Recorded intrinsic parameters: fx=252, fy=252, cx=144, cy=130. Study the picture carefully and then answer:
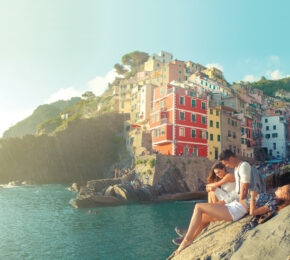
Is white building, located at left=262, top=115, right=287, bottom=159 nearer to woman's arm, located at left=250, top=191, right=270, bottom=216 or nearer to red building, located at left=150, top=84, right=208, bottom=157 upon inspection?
red building, located at left=150, top=84, right=208, bottom=157

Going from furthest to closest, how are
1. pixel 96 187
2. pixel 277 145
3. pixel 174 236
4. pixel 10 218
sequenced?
1. pixel 277 145
2. pixel 96 187
3. pixel 10 218
4. pixel 174 236

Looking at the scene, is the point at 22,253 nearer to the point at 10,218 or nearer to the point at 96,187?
the point at 10,218

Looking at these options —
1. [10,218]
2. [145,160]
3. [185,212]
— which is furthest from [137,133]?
[10,218]

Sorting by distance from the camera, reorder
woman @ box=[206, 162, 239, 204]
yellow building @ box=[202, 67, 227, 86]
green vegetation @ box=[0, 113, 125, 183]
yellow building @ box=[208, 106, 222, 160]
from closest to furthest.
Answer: woman @ box=[206, 162, 239, 204] < yellow building @ box=[208, 106, 222, 160] < green vegetation @ box=[0, 113, 125, 183] < yellow building @ box=[202, 67, 227, 86]

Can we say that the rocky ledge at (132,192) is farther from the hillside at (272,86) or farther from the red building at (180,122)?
the hillside at (272,86)

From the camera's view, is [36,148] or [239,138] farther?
[36,148]

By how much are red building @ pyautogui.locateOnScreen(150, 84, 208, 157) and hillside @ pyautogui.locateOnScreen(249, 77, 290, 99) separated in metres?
59.5

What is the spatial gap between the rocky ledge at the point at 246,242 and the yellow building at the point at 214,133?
41226mm

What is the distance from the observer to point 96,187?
3825 cm

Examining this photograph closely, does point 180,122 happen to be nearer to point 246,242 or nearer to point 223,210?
point 223,210

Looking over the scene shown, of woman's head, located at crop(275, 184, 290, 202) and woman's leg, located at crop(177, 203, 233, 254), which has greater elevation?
woman's head, located at crop(275, 184, 290, 202)

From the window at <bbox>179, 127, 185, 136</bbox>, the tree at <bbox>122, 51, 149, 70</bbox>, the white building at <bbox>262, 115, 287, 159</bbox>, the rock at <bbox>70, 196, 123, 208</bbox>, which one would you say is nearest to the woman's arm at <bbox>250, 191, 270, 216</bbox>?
the rock at <bbox>70, 196, 123, 208</bbox>

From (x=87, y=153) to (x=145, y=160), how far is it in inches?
1255

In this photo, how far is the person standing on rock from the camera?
202 inches
